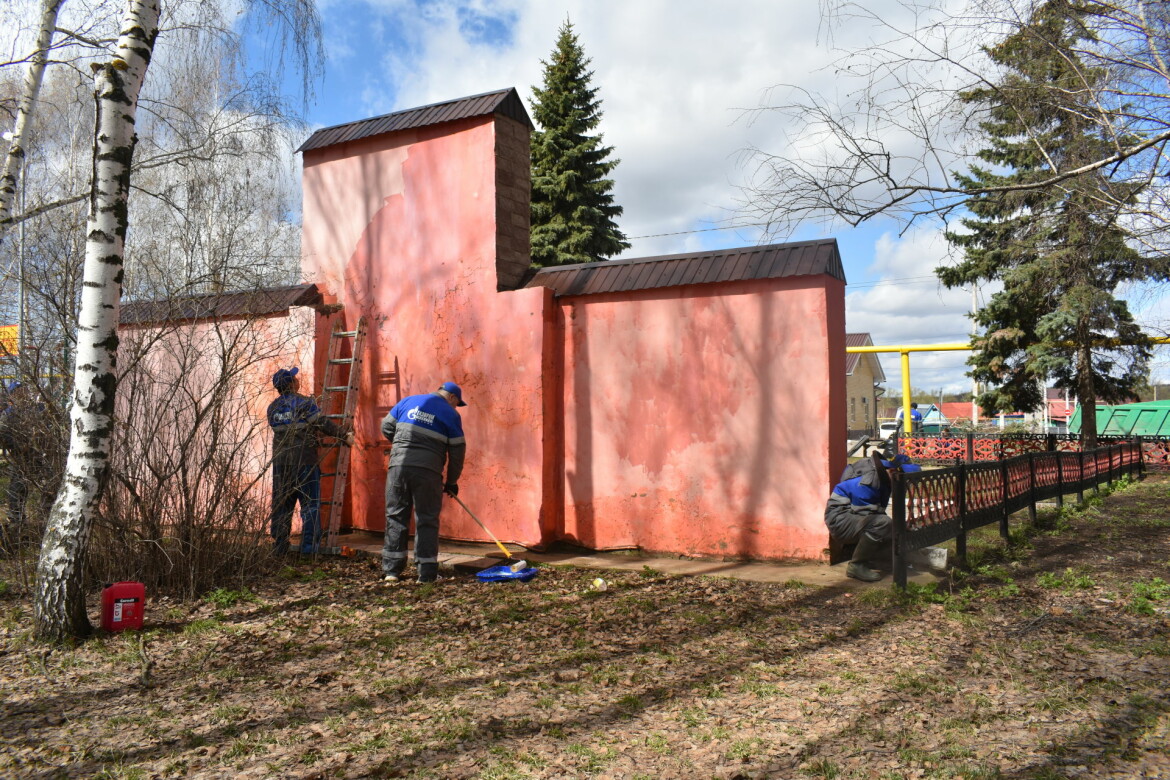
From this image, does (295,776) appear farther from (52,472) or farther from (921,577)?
(921,577)

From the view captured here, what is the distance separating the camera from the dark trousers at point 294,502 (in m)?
7.03

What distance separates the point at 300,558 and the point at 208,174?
6.36 meters

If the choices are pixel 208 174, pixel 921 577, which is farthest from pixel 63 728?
pixel 208 174

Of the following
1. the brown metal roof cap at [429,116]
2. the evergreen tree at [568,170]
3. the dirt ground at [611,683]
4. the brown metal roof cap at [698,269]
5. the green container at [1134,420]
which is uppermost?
the evergreen tree at [568,170]

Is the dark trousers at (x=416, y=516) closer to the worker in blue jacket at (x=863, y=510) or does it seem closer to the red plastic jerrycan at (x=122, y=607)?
the red plastic jerrycan at (x=122, y=607)

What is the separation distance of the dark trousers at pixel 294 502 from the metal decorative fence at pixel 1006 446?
48.5 ft

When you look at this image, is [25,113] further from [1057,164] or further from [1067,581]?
[1067,581]

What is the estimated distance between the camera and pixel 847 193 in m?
5.30

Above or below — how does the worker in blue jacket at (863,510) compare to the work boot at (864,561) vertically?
above

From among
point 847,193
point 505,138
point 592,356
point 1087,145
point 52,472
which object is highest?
point 505,138

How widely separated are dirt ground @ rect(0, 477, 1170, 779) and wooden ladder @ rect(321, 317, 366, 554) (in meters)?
1.63

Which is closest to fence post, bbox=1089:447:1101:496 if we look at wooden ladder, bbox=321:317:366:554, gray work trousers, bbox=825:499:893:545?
gray work trousers, bbox=825:499:893:545

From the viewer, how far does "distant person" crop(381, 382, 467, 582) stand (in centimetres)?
670

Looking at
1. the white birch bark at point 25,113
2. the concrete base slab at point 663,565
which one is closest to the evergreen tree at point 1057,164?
the concrete base slab at point 663,565
